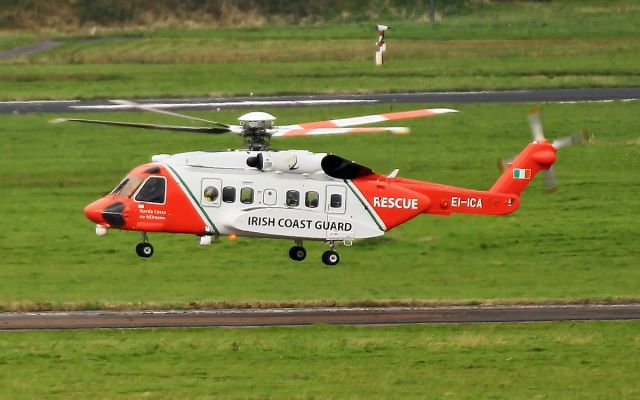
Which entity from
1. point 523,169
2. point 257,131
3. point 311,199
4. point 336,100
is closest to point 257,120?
point 257,131

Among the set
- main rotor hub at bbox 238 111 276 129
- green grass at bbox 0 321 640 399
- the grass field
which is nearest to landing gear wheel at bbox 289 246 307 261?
main rotor hub at bbox 238 111 276 129

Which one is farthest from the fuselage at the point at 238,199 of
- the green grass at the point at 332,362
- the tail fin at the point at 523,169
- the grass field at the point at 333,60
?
the grass field at the point at 333,60

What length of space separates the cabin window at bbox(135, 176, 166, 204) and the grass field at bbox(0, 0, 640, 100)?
54.2 m

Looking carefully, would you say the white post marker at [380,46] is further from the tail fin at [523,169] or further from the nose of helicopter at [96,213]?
the nose of helicopter at [96,213]

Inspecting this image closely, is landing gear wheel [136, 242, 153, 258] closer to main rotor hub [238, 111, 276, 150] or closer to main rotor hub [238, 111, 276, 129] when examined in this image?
main rotor hub [238, 111, 276, 150]

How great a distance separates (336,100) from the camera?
11112cm

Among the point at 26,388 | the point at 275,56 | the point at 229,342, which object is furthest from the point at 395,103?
the point at 26,388

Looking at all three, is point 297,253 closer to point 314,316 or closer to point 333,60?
point 314,316

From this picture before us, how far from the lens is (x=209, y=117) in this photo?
106m

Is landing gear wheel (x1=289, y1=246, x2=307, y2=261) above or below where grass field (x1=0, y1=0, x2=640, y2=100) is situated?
below

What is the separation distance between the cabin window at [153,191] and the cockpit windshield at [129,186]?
0.76 feet

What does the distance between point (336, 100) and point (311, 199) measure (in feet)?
175

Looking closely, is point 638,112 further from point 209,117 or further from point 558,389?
point 558,389

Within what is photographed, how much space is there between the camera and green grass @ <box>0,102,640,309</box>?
80.3m
